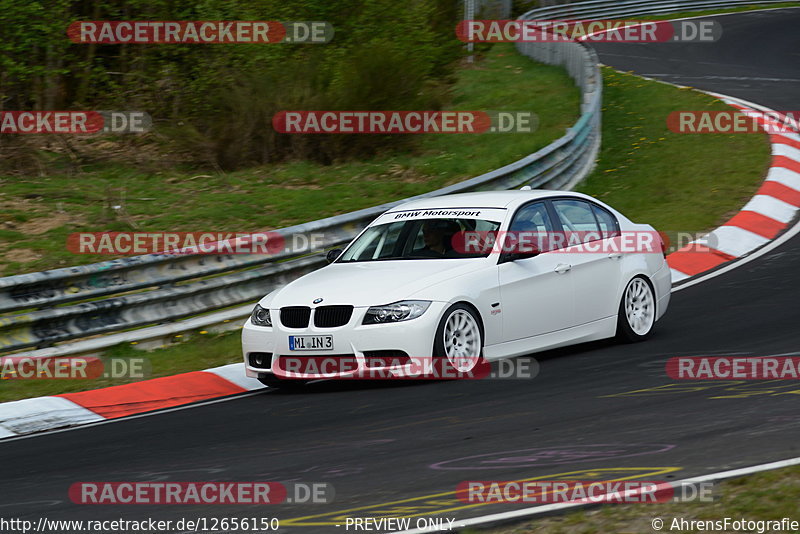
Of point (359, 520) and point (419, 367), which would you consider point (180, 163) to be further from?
point (359, 520)

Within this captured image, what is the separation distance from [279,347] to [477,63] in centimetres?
2062

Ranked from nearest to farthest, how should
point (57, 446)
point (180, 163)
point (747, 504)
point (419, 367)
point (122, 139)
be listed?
point (747, 504), point (57, 446), point (419, 367), point (180, 163), point (122, 139)

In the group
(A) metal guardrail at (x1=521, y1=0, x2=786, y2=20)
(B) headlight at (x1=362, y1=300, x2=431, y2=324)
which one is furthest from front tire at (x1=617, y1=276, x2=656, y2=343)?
(A) metal guardrail at (x1=521, y1=0, x2=786, y2=20)

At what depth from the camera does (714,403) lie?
7.22m

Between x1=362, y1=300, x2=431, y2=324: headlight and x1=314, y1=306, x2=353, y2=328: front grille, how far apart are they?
165 millimetres

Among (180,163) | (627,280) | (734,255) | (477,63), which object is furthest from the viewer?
(477,63)

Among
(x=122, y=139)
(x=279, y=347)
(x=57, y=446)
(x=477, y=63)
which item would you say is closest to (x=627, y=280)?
(x=279, y=347)

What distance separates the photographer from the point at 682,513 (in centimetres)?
488

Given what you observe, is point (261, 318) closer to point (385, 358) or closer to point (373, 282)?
point (373, 282)

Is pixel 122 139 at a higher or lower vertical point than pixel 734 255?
higher

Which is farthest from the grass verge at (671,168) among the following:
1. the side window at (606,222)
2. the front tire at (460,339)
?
the front tire at (460,339)

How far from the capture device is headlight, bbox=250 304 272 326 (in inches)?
361

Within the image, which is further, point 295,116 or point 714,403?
point 295,116

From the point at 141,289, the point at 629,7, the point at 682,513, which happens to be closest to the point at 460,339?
the point at 141,289
